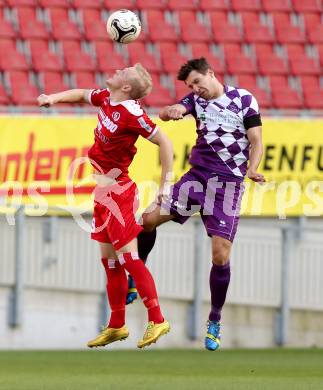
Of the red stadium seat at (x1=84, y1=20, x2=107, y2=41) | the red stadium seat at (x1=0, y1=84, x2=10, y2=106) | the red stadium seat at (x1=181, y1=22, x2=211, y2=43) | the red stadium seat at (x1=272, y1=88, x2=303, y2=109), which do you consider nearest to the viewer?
the red stadium seat at (x1=0, y1=84, x2=10, y2=106)

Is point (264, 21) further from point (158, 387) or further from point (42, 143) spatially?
point (158, 387)

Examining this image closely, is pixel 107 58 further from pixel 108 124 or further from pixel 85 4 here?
pixel 108 124

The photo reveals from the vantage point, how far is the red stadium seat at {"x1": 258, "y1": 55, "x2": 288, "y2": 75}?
1744cm

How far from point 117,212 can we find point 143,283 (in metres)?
0.54

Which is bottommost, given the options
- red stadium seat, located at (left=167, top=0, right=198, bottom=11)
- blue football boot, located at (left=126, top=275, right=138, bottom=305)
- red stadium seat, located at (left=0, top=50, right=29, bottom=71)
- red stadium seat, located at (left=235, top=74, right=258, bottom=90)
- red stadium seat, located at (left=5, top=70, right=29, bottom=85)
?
blue football boot, located at (left=126, top=275, right=138, bottom=305)

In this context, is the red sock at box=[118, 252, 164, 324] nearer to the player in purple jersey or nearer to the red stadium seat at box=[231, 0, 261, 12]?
the player in purple jersey

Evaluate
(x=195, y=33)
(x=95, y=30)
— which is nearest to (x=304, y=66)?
(x=195, y=33)

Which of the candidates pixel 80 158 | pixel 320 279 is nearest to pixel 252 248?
pixel 320 279

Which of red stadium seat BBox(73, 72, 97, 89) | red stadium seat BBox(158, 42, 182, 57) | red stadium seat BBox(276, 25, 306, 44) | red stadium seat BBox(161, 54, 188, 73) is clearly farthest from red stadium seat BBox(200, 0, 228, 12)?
red stadium seat BBox(73, 72, 97, 89)

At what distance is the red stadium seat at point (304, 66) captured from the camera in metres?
17.6

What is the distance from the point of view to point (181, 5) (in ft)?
59.0

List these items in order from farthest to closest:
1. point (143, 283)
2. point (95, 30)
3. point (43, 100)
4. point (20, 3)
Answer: point (95, 30) → point (20, 3) → point (143, 283) → point (43, 100)

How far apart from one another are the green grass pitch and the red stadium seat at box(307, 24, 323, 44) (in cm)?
579

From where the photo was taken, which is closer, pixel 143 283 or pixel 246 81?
pixel 143 283
